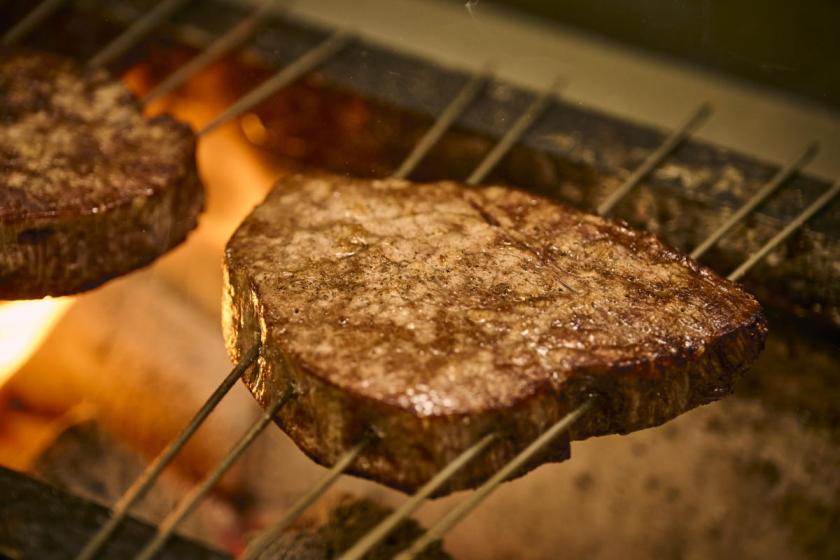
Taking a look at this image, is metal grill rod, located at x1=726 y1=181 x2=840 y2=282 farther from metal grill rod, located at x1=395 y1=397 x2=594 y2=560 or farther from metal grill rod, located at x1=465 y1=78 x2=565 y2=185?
metal grill rod, located at x1=465 y1=78 x2=565 y2=185

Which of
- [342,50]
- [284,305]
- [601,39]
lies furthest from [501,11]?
[284,305]

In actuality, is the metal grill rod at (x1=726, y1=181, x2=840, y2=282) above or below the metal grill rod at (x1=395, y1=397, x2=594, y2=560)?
above

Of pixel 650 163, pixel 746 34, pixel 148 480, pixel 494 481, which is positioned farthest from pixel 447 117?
pixel 148 480

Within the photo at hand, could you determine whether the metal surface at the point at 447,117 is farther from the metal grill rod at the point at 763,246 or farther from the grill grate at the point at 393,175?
the metal grill rod at the point at 763,246

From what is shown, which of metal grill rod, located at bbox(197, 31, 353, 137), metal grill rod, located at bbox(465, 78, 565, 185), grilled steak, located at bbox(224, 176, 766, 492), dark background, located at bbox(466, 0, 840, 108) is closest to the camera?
grilled steak, located at bbox(224, 176, 766, 492)

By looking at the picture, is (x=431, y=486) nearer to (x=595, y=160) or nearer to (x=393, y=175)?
(x=393, y=175)

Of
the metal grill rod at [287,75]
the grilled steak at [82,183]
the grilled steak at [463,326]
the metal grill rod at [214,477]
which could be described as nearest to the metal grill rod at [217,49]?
the metal grill rod at [287,75]

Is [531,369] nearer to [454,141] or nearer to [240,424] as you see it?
[454,141]

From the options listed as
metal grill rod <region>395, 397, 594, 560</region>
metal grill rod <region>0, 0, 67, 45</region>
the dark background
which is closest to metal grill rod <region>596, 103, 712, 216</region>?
the dark background

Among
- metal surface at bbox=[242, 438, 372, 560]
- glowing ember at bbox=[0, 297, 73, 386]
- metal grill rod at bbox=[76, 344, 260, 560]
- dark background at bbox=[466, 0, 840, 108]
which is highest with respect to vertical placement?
dark background at bbox=[466, 0, 840, 108]

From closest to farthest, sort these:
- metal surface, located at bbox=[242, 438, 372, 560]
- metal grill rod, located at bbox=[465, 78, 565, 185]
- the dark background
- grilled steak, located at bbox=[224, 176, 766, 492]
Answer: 1. metal surface, located at bbox=[242, 438, 372, 560]
2. grilled steak, located at bbox=[224, 176, 766, 492]
3. metal grill rod, located at bbox=[465, 78, 565, 185]
4. the dark background
